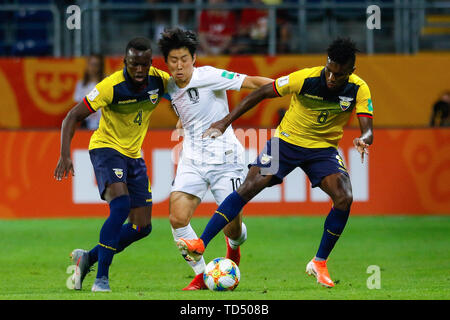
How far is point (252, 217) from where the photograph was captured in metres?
14.3

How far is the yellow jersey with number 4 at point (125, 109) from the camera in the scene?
786cm

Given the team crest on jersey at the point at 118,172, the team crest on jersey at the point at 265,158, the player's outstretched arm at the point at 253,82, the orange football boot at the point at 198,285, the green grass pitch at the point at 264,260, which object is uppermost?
the player's outstretched arm at the point at 253,82

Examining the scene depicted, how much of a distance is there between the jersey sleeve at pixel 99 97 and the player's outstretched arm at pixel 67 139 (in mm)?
50

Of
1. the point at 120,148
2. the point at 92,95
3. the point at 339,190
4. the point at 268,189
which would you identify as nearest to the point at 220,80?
the point at 120,148

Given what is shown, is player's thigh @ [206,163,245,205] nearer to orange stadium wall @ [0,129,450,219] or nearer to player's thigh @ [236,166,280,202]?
player's thigh @ [236,166,280,202]

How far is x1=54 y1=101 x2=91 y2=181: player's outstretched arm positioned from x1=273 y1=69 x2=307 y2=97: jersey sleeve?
65.0 inches

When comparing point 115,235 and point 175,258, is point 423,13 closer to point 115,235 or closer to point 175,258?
point 175,258

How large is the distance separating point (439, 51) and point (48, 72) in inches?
266

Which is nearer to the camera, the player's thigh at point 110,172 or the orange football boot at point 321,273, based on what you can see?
the player's thigh at point 110,172

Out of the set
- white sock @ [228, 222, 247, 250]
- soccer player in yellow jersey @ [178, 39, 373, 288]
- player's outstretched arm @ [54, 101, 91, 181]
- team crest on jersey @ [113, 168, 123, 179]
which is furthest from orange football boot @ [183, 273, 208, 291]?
player's outstretched arm @ [54, 101, 91, 181]

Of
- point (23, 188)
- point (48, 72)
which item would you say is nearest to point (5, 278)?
point (23, 188)

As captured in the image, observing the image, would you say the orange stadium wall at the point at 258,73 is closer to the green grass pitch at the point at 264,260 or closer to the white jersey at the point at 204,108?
the green grass pitch at the point at 264,260

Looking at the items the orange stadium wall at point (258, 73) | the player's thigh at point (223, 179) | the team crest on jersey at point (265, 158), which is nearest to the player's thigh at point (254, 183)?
the team crest on jersey at point (265, 158)

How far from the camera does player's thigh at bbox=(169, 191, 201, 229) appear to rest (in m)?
8.10
